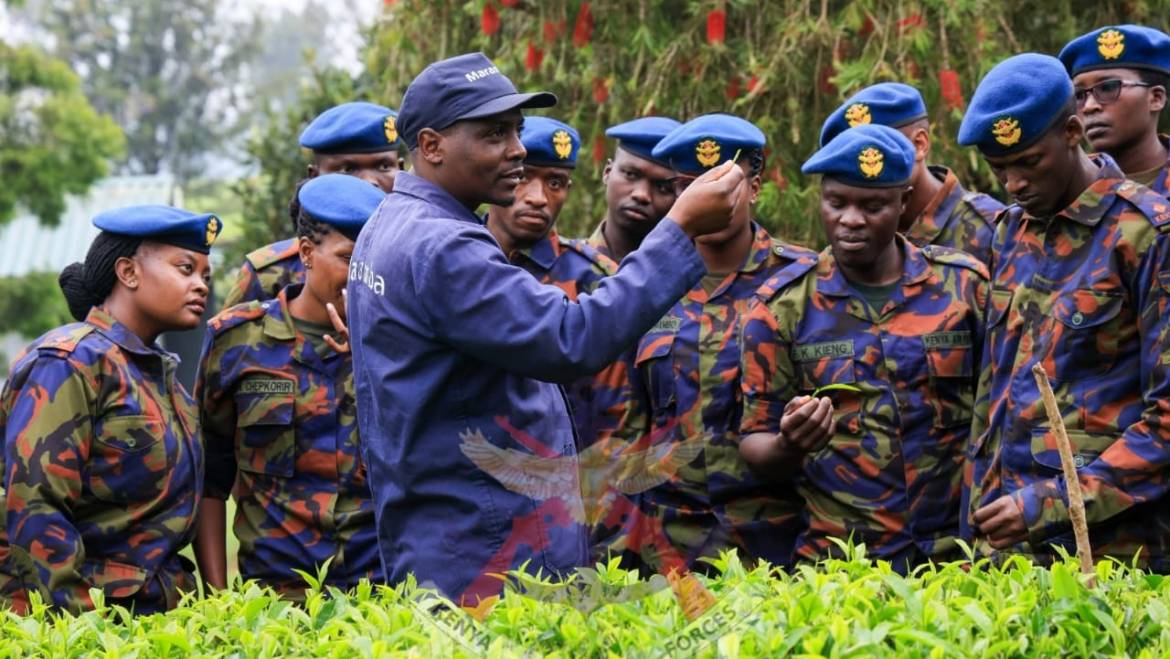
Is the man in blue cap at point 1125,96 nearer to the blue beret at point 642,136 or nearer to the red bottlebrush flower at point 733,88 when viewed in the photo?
the blue beret at point 642,136

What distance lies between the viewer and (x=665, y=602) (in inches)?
126

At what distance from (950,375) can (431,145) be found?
1789 millimetres

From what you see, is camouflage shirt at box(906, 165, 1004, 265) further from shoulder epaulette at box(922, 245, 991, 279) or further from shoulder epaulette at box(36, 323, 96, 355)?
shoulder epaulette at box(36, 323, 96, 355)

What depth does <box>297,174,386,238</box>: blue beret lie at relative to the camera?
4.91 m

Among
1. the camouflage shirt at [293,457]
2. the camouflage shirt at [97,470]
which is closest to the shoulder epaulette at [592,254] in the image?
the camouflage shirt at [293,457]

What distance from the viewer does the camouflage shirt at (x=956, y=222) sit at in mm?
5352

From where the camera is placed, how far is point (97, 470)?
4.51 m

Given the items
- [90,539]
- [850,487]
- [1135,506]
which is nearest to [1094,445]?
[1135,506]

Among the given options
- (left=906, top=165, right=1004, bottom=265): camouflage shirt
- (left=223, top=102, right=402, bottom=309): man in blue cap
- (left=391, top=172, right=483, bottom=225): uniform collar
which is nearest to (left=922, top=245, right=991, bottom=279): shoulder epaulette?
(left=906, top=165, right=1004, bottom=265): camouflage shirt

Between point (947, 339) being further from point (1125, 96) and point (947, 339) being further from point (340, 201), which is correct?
point (340, 201)

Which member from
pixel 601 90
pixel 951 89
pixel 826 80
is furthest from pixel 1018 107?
pixel 601 90

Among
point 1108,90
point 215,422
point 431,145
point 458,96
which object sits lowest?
point 215,422

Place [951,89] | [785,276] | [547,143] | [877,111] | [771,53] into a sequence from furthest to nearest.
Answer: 1. [771,53]
2. [951,89]
3. [877,111]
4. [547,143]
5. [785,276]

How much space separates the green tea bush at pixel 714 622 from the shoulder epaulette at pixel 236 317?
170cm
